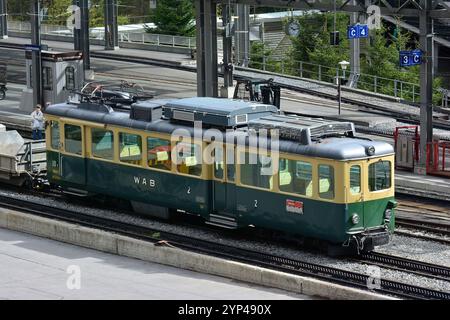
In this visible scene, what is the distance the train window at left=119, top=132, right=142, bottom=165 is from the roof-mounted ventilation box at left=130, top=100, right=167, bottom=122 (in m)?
0.43

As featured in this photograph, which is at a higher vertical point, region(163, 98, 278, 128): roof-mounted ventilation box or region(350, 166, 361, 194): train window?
region(163, 98, 278, 128): roof-mounted ventilation box

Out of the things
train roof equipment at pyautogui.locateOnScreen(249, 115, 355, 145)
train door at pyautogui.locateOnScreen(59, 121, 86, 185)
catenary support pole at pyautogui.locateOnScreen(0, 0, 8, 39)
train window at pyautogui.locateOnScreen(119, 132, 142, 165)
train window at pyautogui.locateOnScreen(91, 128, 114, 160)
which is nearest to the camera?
train roof equipment at pyautogui.locateOnScreen(249, 115, 355, 145)

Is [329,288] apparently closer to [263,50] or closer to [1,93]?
[1,93]

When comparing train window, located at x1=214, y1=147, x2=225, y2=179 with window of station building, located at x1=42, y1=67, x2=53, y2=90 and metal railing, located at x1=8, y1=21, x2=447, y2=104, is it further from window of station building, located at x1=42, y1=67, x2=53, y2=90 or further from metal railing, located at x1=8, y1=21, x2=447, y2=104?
metal railing, located at x1=8, y1=21, x2=447, y2=104

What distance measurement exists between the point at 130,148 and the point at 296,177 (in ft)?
16.1

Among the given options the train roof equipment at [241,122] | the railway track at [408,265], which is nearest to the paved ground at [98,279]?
the railway track at [408,265]

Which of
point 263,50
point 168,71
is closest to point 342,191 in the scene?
point 168,71

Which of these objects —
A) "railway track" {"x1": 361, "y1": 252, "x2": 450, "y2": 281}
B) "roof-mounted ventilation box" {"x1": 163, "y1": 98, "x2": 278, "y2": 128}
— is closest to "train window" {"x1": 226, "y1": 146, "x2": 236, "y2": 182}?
"roof-mounted ventilation box" {"x1": 163, "y1": 98, "x2": 278, "y2": 128}

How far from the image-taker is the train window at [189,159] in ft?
74.0

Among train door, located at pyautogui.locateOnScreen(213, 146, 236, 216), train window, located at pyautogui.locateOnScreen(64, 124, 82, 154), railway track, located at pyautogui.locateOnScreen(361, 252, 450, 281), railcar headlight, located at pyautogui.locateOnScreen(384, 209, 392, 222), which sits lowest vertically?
railway track, located at pyautogui.locateOnScreen(361, 252, 450, 281)

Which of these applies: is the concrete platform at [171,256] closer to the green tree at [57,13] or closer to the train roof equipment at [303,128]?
the train roof equipment at [303,128]

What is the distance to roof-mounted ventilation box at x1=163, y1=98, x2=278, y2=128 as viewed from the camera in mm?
22266

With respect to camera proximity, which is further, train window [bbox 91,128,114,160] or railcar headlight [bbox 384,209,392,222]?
train window [bbox 91,128,114,160]

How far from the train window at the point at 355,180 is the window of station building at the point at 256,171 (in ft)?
5.72
